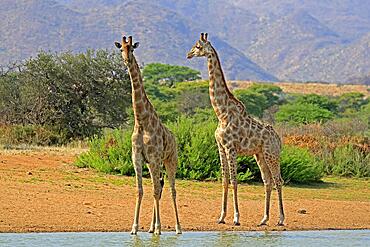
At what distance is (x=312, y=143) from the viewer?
27719 mm

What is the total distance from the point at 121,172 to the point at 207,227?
7060 mm

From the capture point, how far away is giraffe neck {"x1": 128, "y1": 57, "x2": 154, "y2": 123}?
13445 mm

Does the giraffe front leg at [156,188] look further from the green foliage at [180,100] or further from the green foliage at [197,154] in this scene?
the green foliage at [180,100]

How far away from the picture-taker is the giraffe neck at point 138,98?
44.1 ft

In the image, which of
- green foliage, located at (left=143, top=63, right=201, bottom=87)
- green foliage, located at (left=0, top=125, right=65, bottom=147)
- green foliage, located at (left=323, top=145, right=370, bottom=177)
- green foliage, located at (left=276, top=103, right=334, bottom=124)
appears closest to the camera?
green foliage, located at (left=323, top=145, right=370, bottom=177)

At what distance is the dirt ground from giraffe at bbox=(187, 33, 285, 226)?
2.11 ft

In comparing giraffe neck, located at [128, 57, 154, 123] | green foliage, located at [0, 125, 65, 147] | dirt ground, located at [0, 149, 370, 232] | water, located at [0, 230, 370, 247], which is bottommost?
water, located at [0, 230, 370, 247]

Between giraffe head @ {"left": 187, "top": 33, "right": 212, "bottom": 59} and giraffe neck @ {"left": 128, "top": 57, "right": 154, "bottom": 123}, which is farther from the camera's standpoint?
giraffe head @ {"left": 187, "top": 33, "right": 212, "bottom": 59}

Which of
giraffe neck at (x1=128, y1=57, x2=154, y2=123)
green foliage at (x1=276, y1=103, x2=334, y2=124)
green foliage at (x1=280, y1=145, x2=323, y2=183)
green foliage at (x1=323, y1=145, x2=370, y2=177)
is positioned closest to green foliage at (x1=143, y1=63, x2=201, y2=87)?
green foliage at (x1=276, y1=103, x2=334, y2=124)

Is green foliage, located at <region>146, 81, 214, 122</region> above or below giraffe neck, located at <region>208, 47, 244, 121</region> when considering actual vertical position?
above

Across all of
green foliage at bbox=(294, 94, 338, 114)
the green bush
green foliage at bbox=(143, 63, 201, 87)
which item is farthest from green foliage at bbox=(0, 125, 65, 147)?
green foliage at bbox=(143, 63, 201, 87)

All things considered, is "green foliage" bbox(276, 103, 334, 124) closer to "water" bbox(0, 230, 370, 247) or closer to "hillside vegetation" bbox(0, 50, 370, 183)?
"hillside vegetation" bbox(0, 50, 370, 183)

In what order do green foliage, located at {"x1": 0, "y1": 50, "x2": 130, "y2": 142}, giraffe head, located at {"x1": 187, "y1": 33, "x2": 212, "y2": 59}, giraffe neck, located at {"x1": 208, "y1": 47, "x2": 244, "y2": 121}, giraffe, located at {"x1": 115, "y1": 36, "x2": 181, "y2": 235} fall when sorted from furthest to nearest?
green foliage, located at {"x1": 0, "y1": 50, "x2": 130, "y2": 142}
giraffe neck, located at {"x1": 208, "y1": 47, "x2": 244, "y2": 121}
giraffe head, located at {"x1": 187, "y1": 33, "x2": 212, "y2": 59}
giraffe, located at {"x1": 115, "y1": 36, "x2": 181, "y2": 235}

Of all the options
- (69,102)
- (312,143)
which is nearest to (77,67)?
(69,102)
